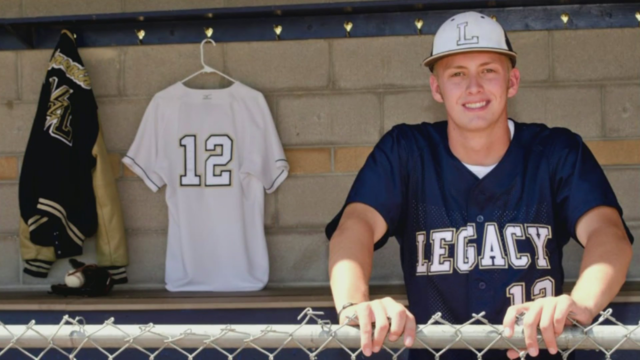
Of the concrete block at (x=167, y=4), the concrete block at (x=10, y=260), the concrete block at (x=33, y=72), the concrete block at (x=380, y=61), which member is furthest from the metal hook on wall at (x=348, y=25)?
the concrete block at (x=10, y=260)

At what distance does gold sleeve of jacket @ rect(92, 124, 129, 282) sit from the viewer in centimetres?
435

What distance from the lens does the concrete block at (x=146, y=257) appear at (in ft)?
14.8

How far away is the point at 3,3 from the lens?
4559mm

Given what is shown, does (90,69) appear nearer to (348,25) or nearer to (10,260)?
(10,260)

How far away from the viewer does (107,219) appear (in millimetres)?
4375

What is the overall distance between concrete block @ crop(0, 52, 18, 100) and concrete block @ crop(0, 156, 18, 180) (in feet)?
1.03

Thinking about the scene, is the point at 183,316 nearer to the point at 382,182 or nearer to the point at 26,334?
the point at 382,182

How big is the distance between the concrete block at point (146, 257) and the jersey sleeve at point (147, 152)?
10.8 inches

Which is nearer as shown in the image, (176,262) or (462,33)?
(462,33)

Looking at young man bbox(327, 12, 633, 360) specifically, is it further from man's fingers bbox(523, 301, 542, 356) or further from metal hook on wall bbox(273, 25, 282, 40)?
metal hook on wall bbox(273, 25, 282, 40)

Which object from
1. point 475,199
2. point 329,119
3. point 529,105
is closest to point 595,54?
point 529,105

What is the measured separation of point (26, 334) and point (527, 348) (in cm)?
94

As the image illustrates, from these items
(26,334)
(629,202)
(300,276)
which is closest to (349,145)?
(300,276)

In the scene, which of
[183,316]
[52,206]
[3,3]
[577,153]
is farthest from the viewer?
[3,3]
